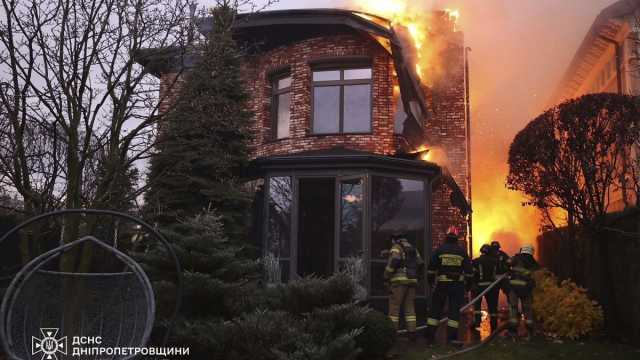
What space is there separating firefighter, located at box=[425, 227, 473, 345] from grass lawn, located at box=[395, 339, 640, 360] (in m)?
0.53

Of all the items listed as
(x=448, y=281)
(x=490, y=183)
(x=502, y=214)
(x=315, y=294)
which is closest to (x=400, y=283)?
(x=448, y=281)

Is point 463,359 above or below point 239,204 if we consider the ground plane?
below

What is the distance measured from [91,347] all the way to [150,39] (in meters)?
4.08

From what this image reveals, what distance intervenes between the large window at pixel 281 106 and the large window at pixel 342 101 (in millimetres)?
994

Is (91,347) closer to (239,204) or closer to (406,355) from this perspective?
(406,355)

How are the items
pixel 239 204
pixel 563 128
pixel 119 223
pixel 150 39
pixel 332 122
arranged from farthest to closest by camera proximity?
pixel 332 122 < pixel 239 204 < pixel 563 128 < pixel 119 223 < pixel 150 39

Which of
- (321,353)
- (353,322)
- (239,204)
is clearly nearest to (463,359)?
(353,322)

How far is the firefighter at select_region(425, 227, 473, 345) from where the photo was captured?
32.8 feet

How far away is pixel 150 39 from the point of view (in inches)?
317

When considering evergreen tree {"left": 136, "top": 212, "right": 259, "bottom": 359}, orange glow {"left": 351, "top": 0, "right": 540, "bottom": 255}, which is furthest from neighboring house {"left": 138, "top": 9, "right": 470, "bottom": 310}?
evergreen tree {"left": 136, "top": 212, "right": 259, "bottom": 359}

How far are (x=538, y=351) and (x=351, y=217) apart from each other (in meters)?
5.28

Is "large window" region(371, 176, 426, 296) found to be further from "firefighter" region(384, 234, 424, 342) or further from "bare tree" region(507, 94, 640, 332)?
"bare tree" region(507, 94, 640, 332)

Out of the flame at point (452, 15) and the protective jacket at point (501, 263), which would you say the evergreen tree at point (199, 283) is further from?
the flame at point (452, 15)

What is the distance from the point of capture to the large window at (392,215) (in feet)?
42.4
